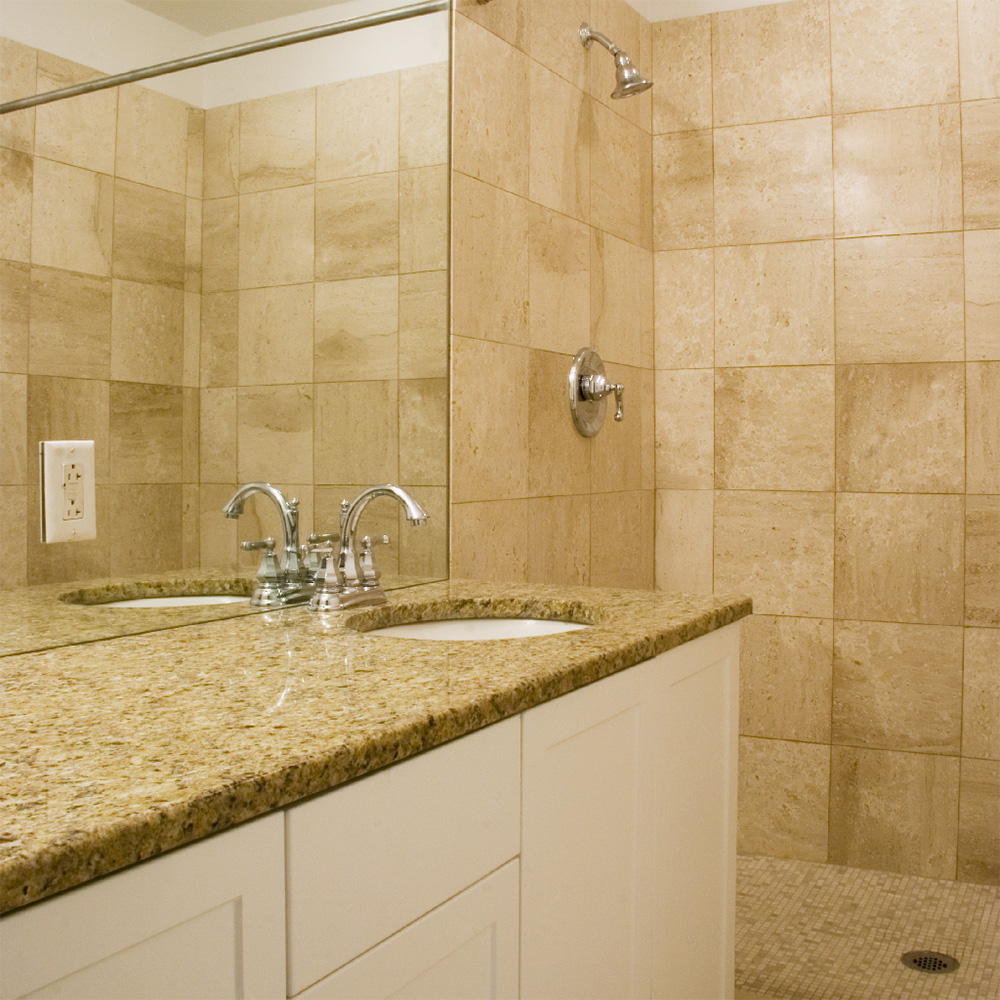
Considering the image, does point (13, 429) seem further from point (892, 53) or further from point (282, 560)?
point (892, 53)

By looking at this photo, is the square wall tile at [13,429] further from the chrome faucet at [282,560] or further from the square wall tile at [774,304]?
the square wall tile at [774,304]

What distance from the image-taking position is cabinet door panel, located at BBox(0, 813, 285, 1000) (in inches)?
27.1

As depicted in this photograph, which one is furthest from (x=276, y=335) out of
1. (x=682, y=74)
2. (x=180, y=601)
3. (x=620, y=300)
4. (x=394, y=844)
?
(x=682, y=74)

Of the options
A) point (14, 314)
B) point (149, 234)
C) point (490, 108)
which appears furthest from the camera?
point (490, 108)

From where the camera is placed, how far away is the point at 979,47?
278 centimetres

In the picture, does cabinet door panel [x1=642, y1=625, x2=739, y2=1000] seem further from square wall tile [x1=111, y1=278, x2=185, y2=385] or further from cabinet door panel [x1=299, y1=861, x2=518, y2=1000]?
square wall tile [x1=111, y1=278, x2=185, y2=385]

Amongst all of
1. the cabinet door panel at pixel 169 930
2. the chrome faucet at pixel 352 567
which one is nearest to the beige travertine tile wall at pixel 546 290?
the chrome faucet at pixel 352 567

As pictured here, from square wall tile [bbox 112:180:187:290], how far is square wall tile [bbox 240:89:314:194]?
0.63 ft

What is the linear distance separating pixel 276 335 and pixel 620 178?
1.45 metres

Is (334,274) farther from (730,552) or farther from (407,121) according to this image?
(730,552)

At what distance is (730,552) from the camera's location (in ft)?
10.2

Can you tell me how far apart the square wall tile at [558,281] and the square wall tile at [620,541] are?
0.43 m

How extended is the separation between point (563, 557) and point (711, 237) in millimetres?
1080

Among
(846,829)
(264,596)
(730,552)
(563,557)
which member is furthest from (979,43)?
(264,596)
